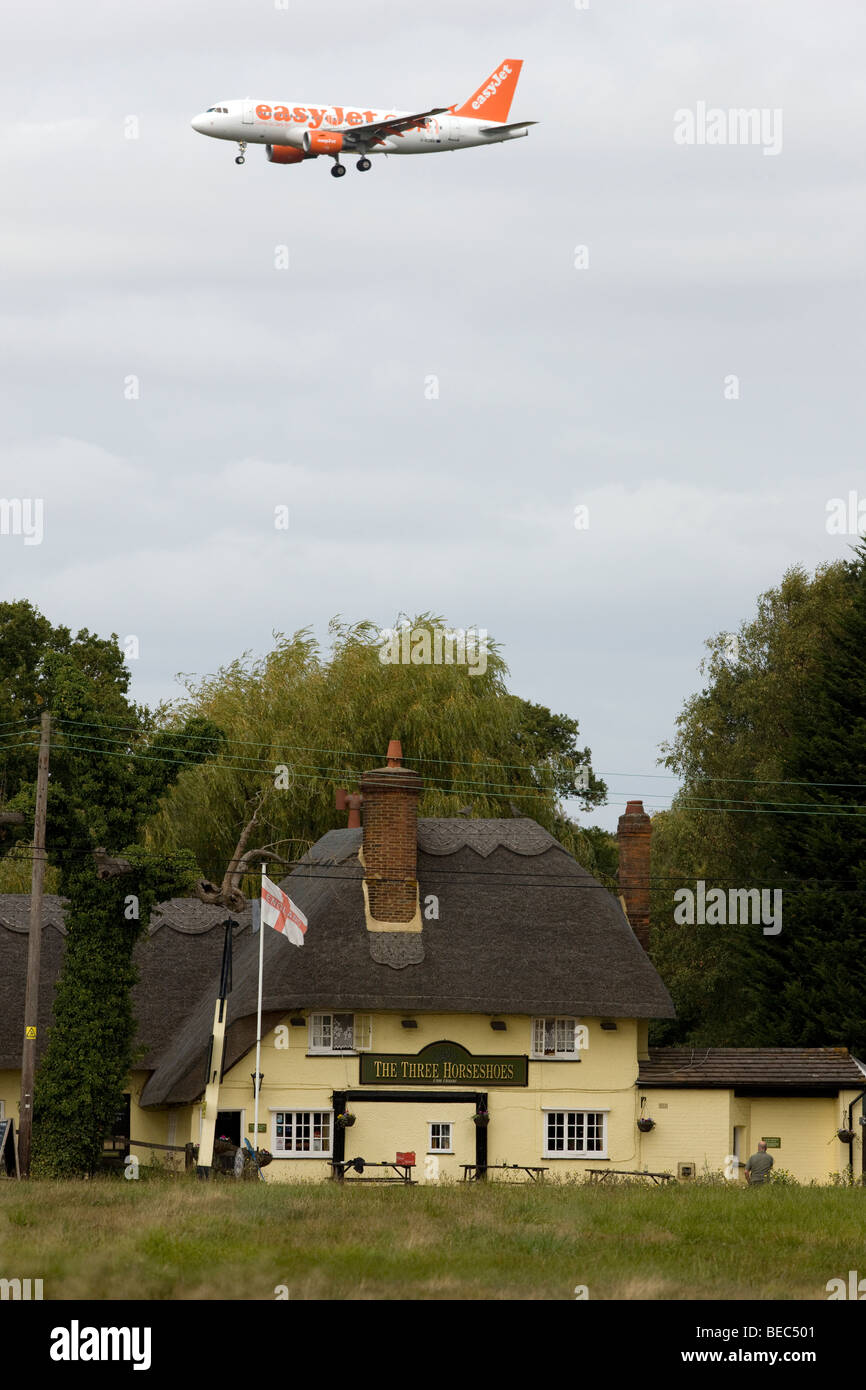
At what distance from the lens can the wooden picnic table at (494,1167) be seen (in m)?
38.1

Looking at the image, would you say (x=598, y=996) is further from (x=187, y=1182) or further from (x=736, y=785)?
(x=736, y=785)

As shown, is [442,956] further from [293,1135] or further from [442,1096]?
[293,1135]

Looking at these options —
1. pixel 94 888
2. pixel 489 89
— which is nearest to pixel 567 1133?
pixel 94 888

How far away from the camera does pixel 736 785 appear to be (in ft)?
194

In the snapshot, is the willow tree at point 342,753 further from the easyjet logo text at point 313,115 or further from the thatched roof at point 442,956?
the easyjet logo text at point 313,115

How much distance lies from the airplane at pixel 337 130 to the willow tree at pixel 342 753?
1696 centimetres

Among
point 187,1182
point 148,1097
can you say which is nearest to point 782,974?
point 148,1097

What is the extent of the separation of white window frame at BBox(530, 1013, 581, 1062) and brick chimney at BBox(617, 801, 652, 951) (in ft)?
19.7

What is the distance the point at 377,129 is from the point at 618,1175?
25.3m

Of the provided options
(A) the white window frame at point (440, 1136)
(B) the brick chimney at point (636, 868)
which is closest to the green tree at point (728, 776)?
(B) the brick chimney at point (636, 868)

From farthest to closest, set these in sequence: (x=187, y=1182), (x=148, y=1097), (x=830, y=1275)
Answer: (x=148, y=1097), (x=187, y=1182), (x=830, y=1275)

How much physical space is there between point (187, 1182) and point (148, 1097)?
10.5 m

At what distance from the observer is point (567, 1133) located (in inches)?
1550
